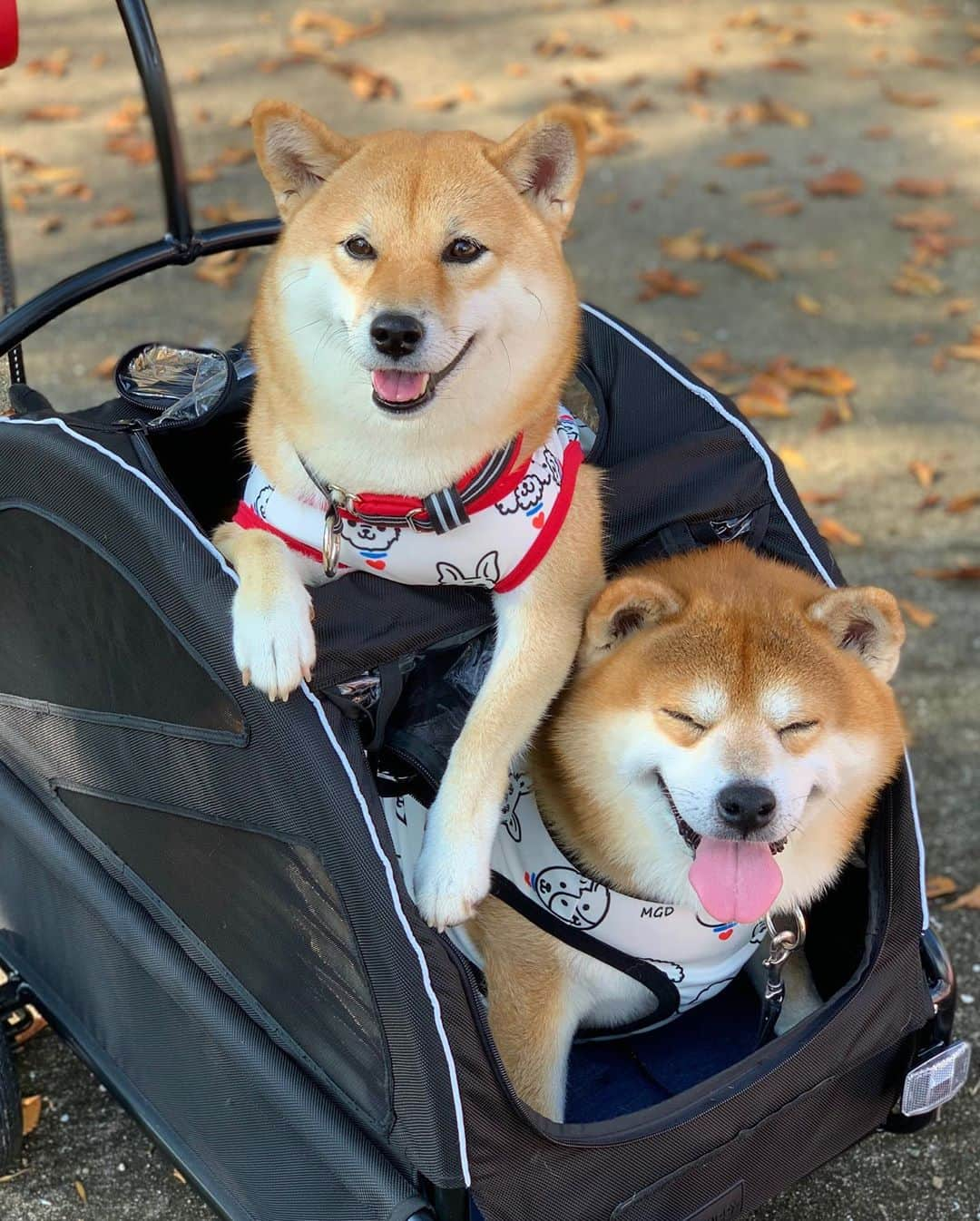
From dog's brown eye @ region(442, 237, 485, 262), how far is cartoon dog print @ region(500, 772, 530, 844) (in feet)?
2.45

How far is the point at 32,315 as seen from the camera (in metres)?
2.09

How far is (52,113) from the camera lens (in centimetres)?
609

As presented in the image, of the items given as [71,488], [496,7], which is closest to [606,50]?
[496,7]

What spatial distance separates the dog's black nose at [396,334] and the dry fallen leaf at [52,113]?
194 inches

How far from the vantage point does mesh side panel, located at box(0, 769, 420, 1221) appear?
1.83 metres

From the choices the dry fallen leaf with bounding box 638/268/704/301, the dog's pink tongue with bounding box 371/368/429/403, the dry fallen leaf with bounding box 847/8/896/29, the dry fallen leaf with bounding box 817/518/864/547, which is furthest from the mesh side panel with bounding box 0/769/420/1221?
the dry fallen leaf with bounding box 847/8/896/29

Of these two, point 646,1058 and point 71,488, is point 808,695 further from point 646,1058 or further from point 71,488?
point 71,488

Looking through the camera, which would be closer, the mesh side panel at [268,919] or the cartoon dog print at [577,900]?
the mesh side panel at [268,919]

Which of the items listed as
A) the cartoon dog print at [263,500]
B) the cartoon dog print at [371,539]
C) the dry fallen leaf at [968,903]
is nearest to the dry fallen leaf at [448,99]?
the dry fallen leaf at [968,903]

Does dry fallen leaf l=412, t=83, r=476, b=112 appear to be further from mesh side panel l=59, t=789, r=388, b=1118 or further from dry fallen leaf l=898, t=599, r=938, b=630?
mesh side panel l=59, t=789, r=388, b=1118

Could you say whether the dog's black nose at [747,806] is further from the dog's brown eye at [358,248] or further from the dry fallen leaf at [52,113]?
the dry fallen leaf at [52,113]

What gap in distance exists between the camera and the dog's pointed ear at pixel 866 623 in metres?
1.90

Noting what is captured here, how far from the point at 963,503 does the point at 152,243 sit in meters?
2.61

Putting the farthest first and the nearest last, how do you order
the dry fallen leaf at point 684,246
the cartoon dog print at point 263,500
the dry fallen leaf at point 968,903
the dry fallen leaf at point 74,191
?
the dry fallen leaf at point 74,191
the dry fallen leaf at point 684,246
the dry fallen leaf at point 968,903
the cartoon dog print at point 263,500
